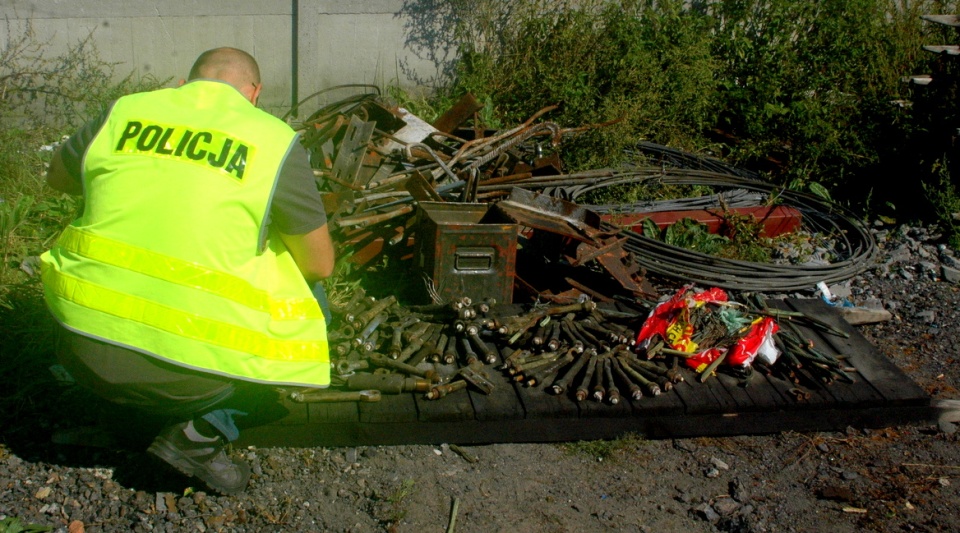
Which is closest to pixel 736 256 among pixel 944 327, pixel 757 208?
pixel 757 208

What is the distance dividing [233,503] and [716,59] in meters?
6.95

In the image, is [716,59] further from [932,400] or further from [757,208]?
[932,400]

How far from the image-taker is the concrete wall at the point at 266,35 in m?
7.99

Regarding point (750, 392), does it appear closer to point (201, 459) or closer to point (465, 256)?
point (465, 256)

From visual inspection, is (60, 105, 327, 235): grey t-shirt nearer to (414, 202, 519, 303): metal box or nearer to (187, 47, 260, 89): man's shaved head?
(187, 47, 260, 89): man's shaved head

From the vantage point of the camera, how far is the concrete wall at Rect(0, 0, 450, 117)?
799cm

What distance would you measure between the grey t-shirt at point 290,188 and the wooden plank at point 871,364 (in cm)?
321

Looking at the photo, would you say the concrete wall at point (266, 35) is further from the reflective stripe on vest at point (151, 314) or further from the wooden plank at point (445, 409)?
the reflective stripe on vest at point (151, 314)

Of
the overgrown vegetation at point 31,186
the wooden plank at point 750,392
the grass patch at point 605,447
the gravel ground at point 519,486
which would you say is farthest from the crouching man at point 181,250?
the wooden plank at point 750,392

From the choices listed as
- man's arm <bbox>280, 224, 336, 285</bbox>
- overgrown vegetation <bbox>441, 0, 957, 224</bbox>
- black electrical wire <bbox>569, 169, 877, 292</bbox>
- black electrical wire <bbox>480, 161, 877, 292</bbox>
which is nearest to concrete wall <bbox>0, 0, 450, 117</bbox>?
overgrown vegetation <bbox>441, 0, 957, 224</bbox>

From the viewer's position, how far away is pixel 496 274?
5113 millimetres

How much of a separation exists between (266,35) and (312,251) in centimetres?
547

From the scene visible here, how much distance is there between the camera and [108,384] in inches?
129

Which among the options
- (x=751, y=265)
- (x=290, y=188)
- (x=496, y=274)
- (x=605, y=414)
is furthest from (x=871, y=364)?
(x=290, y=188)
